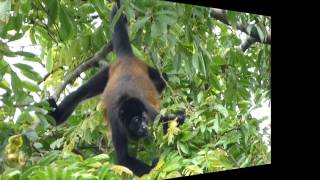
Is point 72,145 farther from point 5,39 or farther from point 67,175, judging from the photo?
point 5,39

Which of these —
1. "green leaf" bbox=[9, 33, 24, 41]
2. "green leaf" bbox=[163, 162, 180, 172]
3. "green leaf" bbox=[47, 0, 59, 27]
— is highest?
"green leaf" bbox=[47, 0, 59, 27]

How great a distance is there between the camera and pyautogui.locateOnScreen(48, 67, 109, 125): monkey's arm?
2260 mm

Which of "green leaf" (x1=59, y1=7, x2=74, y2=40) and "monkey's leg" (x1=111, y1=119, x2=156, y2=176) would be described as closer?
"green leaf" (x1=59, y1=7, x2=74, y2=40)

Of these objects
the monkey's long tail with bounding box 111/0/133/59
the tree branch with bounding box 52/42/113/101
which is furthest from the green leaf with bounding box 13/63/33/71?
the monkey's long tail with bounding box 111/0/133/59

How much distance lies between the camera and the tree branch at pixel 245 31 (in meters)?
2.78

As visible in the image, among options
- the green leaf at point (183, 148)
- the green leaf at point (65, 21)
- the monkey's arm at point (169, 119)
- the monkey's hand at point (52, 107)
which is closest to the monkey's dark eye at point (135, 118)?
the monkey's arm at point (169, 119)

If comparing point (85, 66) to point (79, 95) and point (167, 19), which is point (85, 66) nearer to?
point (79, 95)

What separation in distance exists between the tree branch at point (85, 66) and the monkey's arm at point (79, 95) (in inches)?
1.8

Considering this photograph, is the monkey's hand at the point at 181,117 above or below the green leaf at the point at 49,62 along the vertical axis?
below

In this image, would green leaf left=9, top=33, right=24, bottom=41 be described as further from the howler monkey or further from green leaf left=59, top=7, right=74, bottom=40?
the howler monkey

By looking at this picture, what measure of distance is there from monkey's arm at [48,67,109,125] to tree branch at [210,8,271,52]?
0.71m

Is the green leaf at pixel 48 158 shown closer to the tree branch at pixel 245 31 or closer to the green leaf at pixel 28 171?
the green leaf at pixel 28 171

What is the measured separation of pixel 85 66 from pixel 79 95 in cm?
13

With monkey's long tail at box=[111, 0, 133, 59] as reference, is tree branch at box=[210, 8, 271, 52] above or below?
above
